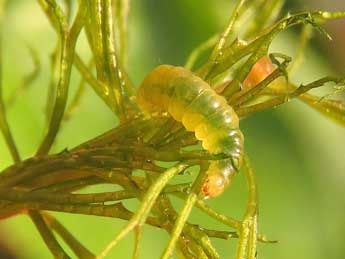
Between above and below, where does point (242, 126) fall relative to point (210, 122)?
above

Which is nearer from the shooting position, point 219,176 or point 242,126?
point 219,176

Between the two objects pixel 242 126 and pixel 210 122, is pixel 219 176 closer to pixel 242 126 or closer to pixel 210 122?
pixel 210 122

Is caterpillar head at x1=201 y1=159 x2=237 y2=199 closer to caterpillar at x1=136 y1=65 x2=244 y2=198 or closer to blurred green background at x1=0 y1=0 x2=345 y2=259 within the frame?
caterpillar at x1=136 y1=65 x2=244 y2=198

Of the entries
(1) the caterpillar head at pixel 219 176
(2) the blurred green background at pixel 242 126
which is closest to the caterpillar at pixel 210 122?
(1) the caterpillar head at pixel 219 176

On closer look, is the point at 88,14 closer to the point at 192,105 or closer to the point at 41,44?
the point at 192,105

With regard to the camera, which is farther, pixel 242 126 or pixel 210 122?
pixel 242 126

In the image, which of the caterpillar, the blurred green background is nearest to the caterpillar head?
the caterpillar

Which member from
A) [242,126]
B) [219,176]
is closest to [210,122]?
[219,176]
